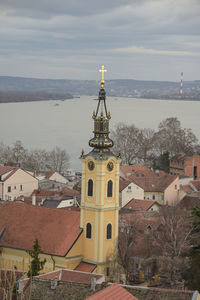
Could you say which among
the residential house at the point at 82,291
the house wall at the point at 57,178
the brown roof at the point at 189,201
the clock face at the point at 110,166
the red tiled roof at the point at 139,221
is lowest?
the residential house at the point at 82,291

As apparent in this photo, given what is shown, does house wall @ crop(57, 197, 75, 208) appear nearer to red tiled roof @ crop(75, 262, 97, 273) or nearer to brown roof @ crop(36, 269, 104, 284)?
red tiled roof @ crop(75, 262, 97, 273)

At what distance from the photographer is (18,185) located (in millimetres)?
60469

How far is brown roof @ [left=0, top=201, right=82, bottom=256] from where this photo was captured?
3092 cm

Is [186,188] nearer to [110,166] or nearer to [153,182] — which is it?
[153,182]

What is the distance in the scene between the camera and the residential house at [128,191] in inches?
2109

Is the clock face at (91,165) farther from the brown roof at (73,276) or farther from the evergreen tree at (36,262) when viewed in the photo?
Answer: the brown roof at (73,276)

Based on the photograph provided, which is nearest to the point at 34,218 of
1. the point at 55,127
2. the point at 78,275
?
the point at 78,275

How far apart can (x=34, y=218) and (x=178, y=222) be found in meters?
8.00

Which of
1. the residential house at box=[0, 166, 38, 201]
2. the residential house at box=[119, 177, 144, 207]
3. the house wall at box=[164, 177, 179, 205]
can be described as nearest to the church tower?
the residential house at box=[119, 177, 144, 207]

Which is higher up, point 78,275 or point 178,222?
point 178,222

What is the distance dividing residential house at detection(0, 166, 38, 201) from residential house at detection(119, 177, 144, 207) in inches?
410

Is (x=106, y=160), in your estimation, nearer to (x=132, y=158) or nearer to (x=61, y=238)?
(x=61, y=238)

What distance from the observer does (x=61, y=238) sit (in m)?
30.9

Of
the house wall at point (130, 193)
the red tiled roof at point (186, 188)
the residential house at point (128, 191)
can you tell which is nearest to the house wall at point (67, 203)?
the residential house at point (128, 191)
